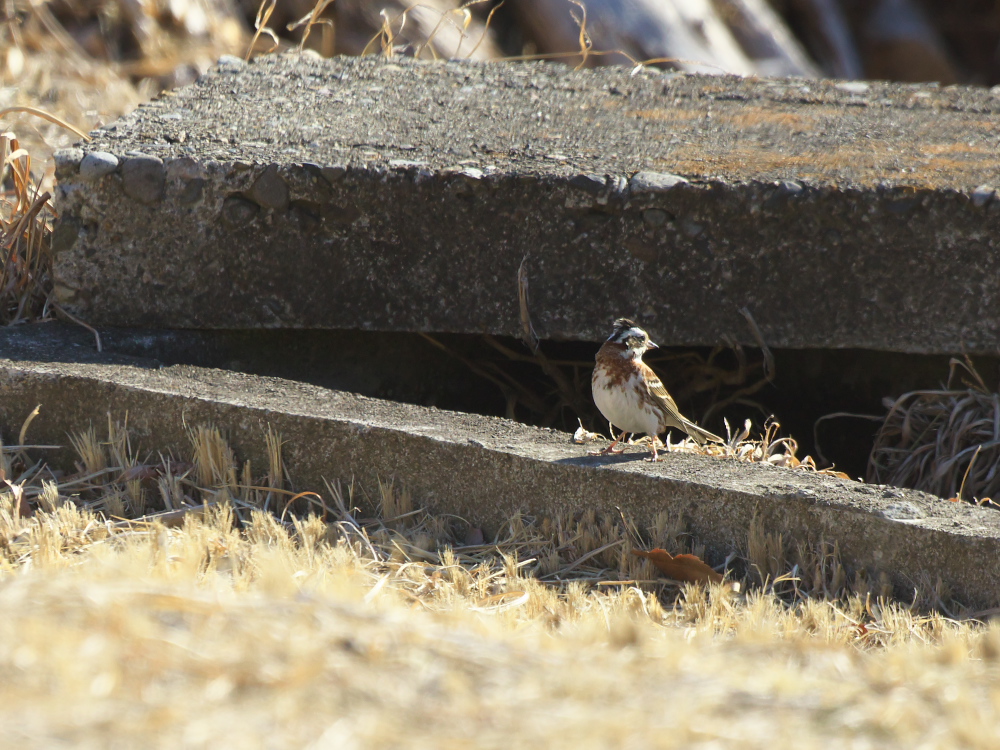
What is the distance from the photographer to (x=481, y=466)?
3576mm

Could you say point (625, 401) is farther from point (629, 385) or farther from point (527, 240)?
point (527, 240)

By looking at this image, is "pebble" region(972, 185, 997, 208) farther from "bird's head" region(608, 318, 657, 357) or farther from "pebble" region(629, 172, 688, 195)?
"bird's head" region(608, 318, 657, 357)

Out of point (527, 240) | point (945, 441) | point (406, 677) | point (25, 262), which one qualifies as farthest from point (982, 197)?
point (25, 262)

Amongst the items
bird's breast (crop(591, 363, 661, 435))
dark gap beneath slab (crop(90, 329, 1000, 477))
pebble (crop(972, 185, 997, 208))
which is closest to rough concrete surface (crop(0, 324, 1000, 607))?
bird's breast (crop(591, 363, 661, 435))

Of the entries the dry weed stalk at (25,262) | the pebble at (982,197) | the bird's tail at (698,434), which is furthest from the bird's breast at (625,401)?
the dry weed stalk at (25,262)

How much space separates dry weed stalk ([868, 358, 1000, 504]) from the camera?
4.42 m

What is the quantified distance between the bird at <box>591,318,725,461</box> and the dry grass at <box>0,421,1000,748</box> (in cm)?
59

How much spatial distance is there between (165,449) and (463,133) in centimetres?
189


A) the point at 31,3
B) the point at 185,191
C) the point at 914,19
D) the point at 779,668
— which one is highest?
the point at 914,19

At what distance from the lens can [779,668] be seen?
235cm

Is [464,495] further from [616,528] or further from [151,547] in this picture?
[151,547]

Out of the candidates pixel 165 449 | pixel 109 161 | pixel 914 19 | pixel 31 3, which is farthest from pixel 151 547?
pixel 914 19

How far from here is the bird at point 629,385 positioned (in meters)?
3.88

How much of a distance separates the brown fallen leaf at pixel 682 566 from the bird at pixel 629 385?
0.53 meters
